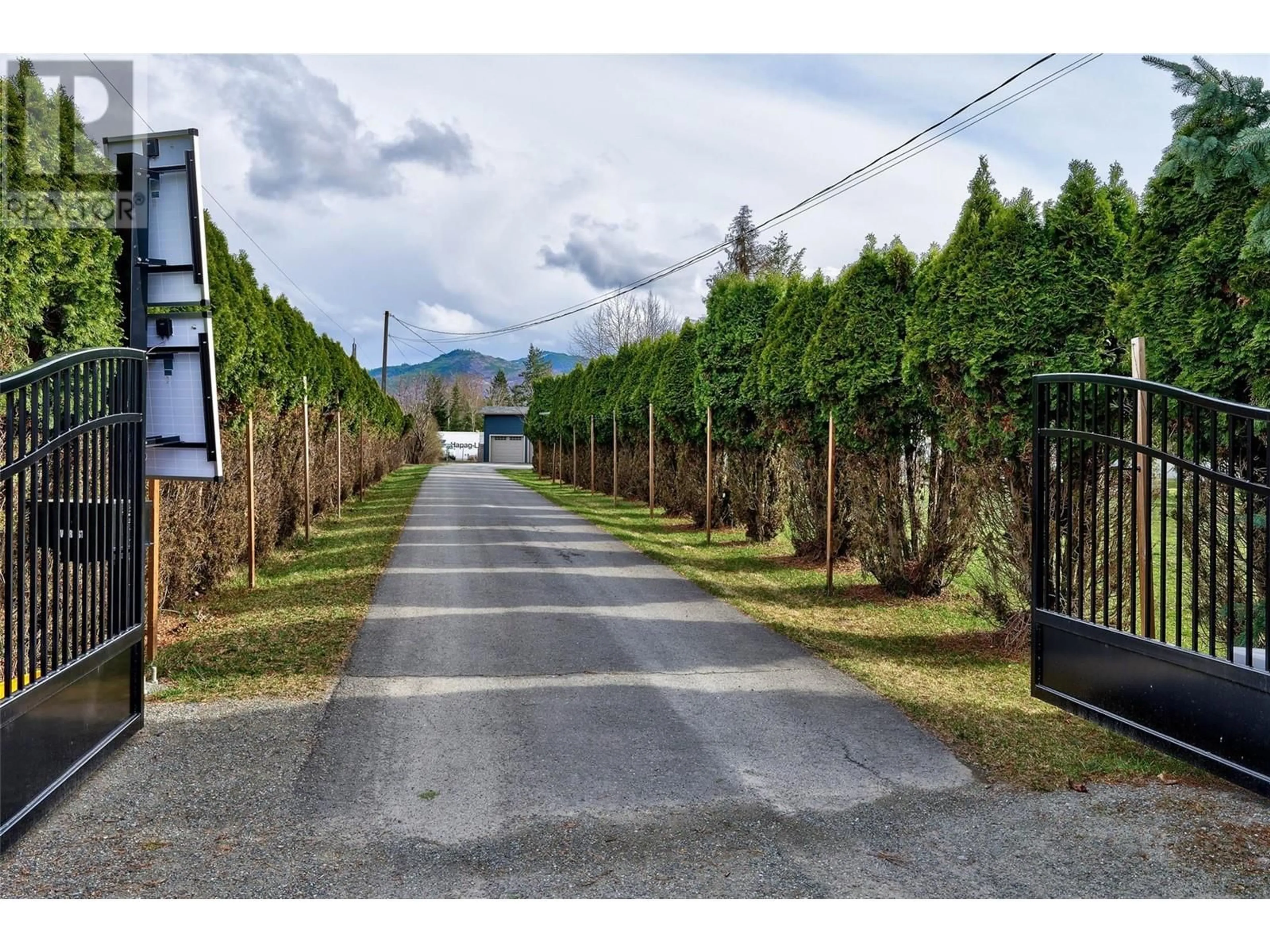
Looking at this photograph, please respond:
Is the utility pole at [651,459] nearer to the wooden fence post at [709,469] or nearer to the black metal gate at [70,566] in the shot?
the wooden fence post at [709,469]

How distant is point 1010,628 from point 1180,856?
4115mm

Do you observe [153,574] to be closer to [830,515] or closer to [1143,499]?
[1143,499]

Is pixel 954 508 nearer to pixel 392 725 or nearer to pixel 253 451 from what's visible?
pixel 392 725

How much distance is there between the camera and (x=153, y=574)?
6605 mm

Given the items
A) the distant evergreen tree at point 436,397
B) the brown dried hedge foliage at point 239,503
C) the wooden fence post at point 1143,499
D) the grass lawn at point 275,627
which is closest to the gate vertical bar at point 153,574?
the grass lawn at point 275,627

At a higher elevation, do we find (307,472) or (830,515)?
(307,472)

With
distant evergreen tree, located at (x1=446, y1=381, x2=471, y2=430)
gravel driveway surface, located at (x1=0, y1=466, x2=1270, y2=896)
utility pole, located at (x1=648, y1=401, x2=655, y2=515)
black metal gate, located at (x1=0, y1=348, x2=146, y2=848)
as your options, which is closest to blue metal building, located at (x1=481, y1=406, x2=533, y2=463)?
distant evergreen tree, located at (x1=446, y1=381, x2=471, y2=430)

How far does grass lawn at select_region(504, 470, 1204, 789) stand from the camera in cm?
491

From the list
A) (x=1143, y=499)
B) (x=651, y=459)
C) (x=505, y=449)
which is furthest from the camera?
(x=505, y=449)

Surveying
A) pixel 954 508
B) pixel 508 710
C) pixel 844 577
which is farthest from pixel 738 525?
pixel 508 710

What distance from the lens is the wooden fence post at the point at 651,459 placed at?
20.2 m

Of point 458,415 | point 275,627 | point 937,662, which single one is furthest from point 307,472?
point 458,415

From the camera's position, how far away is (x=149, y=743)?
509 cm

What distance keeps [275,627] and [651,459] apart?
13.0m
